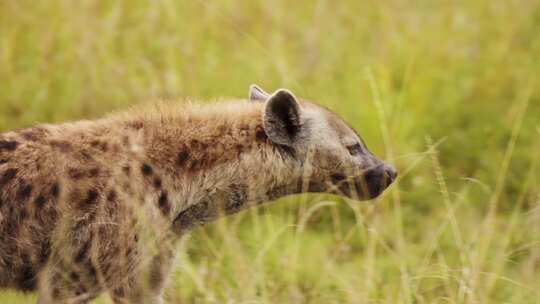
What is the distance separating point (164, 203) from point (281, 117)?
0.54 metres

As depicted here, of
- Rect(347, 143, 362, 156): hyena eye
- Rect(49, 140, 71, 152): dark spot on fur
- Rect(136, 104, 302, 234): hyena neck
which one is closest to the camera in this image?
Rect(49, 140, 71, 152): dark spot on fur

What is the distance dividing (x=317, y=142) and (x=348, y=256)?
122 cm

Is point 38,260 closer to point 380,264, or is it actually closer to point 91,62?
point 380,264

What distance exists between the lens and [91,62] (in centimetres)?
650

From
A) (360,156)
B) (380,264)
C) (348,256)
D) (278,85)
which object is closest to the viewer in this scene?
(360,156)

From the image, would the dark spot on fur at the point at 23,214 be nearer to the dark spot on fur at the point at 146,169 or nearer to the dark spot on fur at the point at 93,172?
the dark spot on fur at the point at 93,172

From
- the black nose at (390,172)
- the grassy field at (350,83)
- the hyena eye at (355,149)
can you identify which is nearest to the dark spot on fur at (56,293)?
the grassy field at (350,83)

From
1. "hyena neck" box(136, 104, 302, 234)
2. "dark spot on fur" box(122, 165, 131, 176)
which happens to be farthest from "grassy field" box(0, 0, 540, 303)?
"dark spot on fur" box(122, 165, 131, 176)

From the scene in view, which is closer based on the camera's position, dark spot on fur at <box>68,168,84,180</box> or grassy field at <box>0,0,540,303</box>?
dark spot on fur at <box>68,168,84,180</box>

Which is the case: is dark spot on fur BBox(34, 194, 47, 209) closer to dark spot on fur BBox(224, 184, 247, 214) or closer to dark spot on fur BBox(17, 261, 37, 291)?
dark spot on fur BBox(17, 261, 37, 291)

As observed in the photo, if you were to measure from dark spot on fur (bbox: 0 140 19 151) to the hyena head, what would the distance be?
2.87ft

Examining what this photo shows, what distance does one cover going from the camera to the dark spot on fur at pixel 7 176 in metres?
3.94

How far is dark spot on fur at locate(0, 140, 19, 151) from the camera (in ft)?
13.1

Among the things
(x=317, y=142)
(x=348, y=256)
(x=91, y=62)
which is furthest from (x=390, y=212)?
(x=91, y=62)
